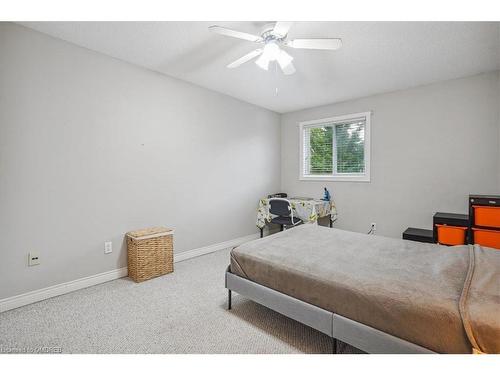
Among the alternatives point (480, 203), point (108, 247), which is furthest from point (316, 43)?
point (108, 247)

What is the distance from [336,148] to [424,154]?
1.28 metres

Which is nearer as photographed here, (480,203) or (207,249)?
(480,203)

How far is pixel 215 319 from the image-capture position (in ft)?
6.15

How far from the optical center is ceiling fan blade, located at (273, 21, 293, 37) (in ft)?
5.77

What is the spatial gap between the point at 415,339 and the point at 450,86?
3.32 metres

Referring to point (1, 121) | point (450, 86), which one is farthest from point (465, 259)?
point (1, 121)

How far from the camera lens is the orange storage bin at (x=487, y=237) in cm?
246

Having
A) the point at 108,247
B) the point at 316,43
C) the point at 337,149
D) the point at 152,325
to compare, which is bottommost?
the point at 152,325

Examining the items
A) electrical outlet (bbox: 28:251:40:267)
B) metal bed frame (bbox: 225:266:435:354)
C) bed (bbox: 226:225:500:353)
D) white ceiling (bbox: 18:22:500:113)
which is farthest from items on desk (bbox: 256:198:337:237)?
electrical outlet (bbox: 28:251:40:267)

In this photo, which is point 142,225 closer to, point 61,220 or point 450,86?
point 61,220

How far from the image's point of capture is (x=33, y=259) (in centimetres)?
210

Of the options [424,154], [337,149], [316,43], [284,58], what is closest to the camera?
[316,43]

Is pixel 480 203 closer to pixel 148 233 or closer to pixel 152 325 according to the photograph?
pixel 152 325

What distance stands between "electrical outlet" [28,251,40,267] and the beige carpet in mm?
350
